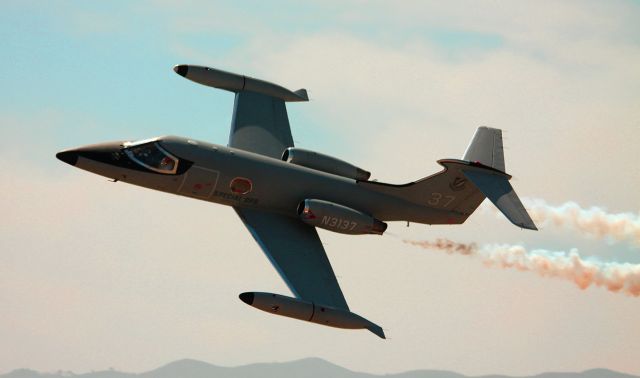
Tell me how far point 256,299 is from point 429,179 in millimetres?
9440

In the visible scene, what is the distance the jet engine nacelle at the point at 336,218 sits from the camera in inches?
1326

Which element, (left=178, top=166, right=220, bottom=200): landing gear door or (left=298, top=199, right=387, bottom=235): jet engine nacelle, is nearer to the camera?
(left=178, top=166, right=220, bottom=200): landing gear door

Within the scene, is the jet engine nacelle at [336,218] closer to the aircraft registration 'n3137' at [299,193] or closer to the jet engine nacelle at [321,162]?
the aircraft registration 'n3137' at [299,193]

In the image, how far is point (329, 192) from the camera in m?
34.5

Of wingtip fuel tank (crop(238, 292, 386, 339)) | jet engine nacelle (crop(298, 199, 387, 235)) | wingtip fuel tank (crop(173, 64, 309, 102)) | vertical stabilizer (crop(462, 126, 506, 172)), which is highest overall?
wingtip fuel tank (crop(173, 64, 309, 102))

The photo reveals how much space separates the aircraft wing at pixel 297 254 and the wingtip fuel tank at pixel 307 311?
712mm

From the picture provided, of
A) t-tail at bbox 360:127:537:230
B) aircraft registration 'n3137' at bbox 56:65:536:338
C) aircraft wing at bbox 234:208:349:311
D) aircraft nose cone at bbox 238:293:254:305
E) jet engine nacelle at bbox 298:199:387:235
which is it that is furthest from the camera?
t-tail at bbox 360:127:537:230

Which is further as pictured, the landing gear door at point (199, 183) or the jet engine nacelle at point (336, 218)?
the jet engine nacelle at point (336, 218)

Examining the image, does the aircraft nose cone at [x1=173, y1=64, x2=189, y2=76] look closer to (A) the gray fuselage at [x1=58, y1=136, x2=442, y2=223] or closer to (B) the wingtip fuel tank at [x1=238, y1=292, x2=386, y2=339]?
(A) the gray fuselage at [x1=58, y1=136, x2=442, y2=223]

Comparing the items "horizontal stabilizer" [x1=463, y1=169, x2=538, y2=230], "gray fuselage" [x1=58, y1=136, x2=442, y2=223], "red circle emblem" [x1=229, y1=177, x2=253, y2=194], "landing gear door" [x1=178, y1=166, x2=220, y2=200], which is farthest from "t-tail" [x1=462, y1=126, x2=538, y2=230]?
"landing gear door" [x1=178, y1=166, x2=220, y2=200]

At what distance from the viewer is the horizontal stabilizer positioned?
32.7 m

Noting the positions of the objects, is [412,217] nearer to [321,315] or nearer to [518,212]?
[518,212]

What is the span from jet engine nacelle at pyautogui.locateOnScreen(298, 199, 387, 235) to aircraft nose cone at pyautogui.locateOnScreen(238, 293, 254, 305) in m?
4.62

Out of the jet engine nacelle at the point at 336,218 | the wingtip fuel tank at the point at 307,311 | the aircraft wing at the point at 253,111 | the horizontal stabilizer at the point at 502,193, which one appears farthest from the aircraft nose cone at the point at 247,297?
the horizontal stabilizer at the point at 502,193
